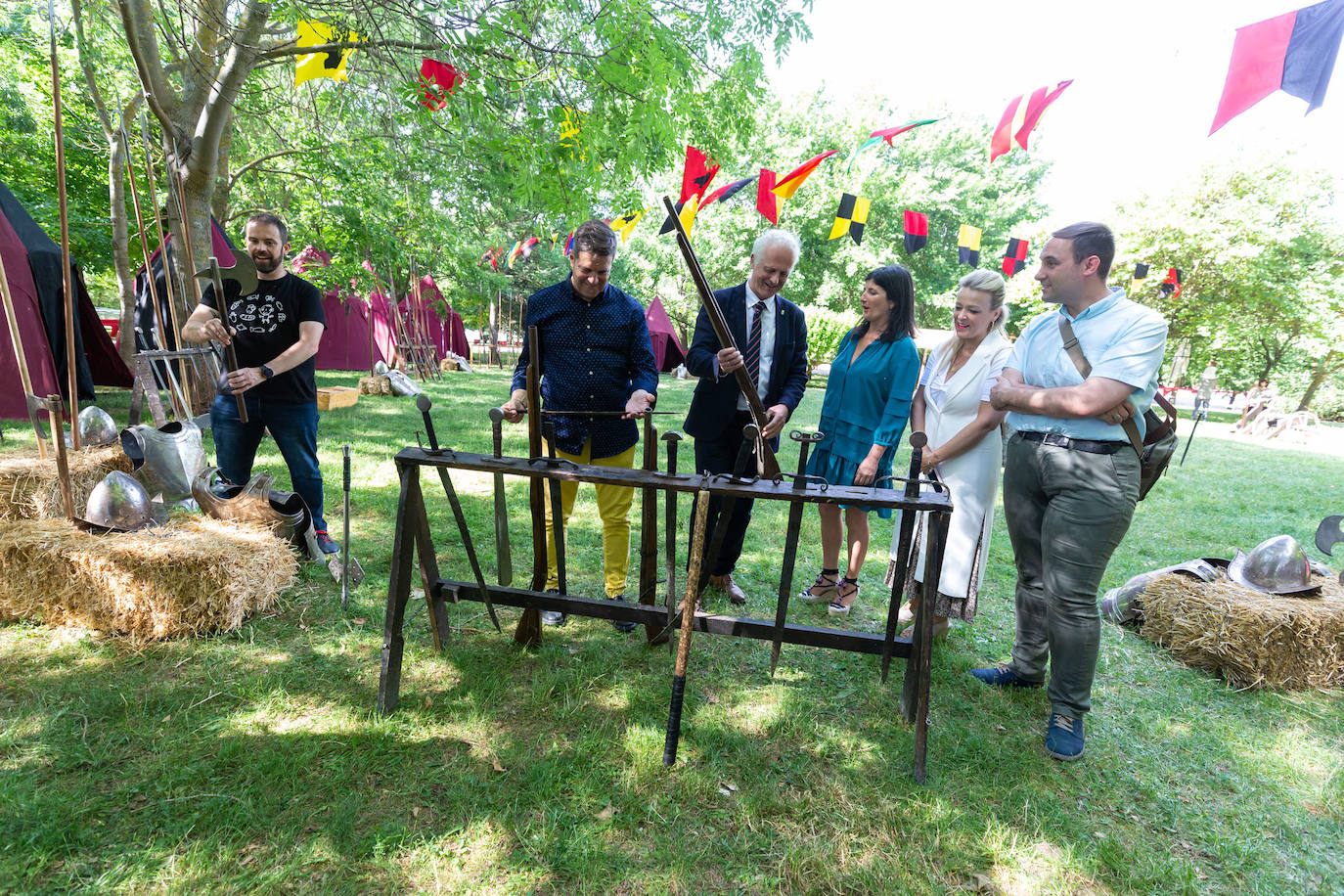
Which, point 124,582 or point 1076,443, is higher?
point 1076,443

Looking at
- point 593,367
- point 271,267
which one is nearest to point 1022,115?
point 593,367

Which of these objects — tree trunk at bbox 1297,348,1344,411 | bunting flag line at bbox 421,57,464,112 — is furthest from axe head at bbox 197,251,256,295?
tree trunk at bbox 1297,348,1344,411

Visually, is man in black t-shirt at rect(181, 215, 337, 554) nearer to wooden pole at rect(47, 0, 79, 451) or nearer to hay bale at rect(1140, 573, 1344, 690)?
wooden pole at rect(47, 0, 79, 451)

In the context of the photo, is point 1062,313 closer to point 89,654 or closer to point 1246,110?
point 1246,110

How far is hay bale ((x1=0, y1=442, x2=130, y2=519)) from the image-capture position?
3.34 metres

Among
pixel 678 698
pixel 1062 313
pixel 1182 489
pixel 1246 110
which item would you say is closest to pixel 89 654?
pixel 678 698

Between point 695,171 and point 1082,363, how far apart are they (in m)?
5.46

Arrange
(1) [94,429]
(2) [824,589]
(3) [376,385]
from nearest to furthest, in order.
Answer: (2) [824,589]
(1) [94,429]
(3) [376,385]

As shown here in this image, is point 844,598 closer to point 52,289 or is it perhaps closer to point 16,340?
point 16,340

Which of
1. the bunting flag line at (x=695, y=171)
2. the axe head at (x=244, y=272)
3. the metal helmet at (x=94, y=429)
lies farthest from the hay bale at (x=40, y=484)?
the bunting flag line at (x=695, y=171)

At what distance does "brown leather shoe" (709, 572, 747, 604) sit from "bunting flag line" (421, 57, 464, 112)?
4.06 metres

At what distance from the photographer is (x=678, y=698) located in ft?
7.25

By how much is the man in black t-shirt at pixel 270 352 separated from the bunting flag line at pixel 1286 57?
5218 millimetres

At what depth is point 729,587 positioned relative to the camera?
361 cm
